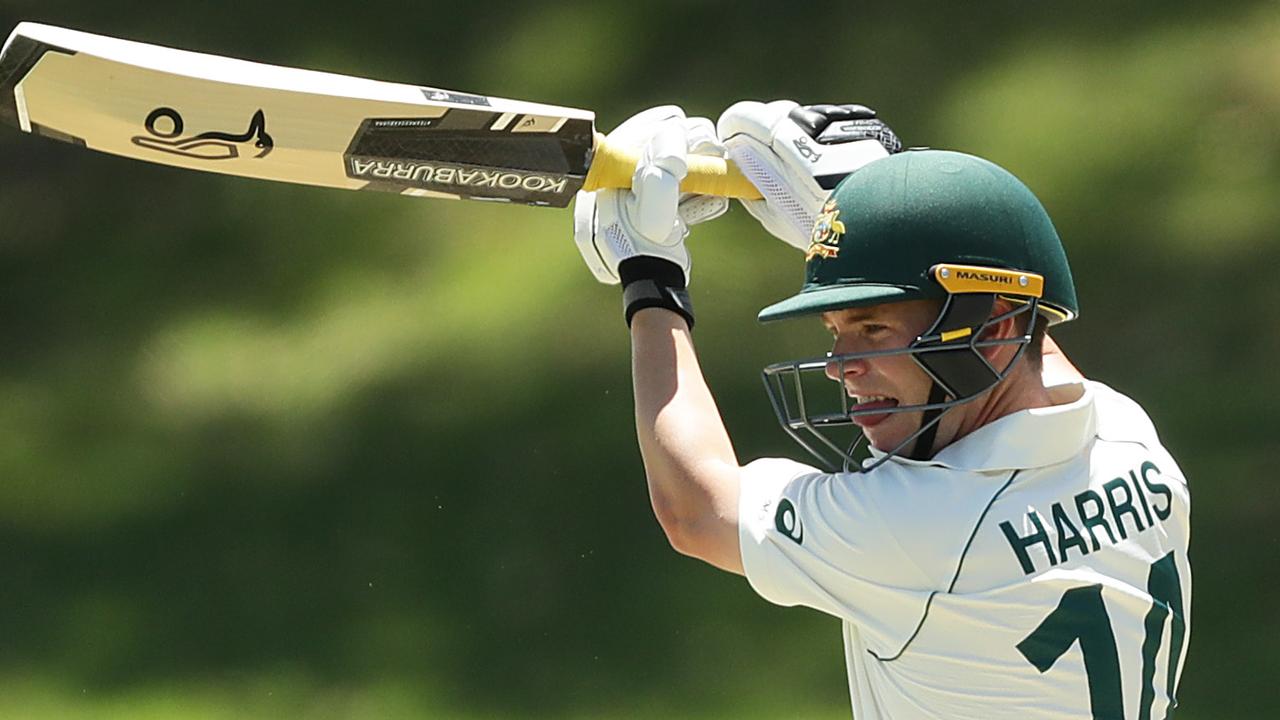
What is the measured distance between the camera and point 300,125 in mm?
2545

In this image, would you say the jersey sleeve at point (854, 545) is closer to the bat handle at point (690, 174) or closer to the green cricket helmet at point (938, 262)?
the green cricket helmet at point (938, 262)

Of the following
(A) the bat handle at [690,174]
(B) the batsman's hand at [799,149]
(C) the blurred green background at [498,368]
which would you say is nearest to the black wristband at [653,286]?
(A) the bat handle at [690,174]

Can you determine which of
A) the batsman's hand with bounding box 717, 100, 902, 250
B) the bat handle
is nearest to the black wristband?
the bat handle

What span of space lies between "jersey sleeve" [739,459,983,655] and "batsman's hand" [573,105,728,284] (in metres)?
0.57

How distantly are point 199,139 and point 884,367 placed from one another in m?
1.15

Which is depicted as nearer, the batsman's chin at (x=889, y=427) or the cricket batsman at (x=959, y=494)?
the cricket batsman at (x=959, y=494)

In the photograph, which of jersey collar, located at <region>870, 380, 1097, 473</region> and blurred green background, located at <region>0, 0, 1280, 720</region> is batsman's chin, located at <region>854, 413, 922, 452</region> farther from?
blurred green background, located at <region>0, 0, 1280, 720</region>

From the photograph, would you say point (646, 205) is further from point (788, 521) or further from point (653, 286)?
point (788, 521)

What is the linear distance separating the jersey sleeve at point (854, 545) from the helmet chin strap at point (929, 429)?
2.9 inches

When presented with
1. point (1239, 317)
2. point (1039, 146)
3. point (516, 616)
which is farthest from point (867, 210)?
point (1039, 146)

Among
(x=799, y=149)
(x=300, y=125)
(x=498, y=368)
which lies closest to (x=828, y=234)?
(x=799, y=149)

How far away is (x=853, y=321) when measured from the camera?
2.03m

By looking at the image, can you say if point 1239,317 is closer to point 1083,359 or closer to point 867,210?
point 1083,359

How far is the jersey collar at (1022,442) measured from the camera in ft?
6.32
